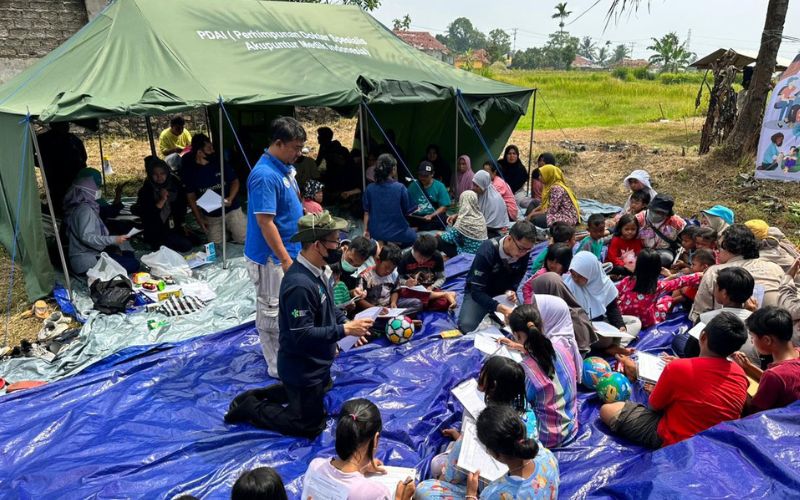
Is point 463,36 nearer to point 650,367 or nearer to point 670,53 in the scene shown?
point 670,53

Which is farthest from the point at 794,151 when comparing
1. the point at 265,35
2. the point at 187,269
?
the point at 187,269

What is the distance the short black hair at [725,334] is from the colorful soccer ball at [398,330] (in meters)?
2.37

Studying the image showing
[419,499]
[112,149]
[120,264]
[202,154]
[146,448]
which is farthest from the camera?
[112,149]

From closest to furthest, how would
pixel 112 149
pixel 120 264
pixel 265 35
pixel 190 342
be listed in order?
pixel 190 342
pixel 120 264
pixel 265 35
pixel 112 149

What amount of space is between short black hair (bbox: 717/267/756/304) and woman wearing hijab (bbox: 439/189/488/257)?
307 cm

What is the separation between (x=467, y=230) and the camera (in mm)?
6691

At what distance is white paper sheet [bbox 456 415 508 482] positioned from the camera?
2450mm

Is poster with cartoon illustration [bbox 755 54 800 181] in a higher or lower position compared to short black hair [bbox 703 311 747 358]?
higher

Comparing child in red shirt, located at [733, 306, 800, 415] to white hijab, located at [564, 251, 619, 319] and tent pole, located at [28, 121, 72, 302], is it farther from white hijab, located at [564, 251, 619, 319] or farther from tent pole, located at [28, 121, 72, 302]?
tent pole, located at [28, 121, 72, 302]

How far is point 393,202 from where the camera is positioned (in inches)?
245

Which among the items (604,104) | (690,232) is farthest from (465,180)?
(604,104)

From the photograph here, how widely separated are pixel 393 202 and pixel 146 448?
143 inches

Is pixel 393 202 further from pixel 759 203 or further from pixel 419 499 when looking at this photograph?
pixel 759 203

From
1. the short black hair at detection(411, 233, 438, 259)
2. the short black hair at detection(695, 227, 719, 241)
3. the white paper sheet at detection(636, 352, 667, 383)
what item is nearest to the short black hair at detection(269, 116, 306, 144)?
the short black hair at detection(411, 233, 438, 259)
